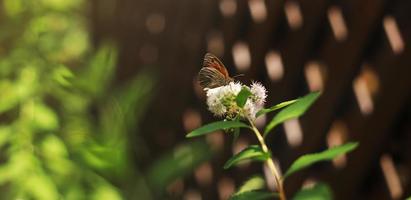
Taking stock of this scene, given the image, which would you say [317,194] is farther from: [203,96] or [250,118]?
[203,96]

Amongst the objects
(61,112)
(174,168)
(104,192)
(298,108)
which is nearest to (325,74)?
(104,192)

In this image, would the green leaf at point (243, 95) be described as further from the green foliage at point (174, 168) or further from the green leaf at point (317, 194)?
the green foliage at point (174, 168)

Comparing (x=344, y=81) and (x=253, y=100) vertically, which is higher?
(x=253, y=100)

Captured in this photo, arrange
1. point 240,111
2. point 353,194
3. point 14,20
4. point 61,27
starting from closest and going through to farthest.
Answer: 1. point 240,111
2. point 353,194
3. point 14,20
4. point 61,27

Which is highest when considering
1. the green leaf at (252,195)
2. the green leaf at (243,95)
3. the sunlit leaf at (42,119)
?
the green leaf at (243,95)

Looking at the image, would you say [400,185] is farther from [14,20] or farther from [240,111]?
[14,20]

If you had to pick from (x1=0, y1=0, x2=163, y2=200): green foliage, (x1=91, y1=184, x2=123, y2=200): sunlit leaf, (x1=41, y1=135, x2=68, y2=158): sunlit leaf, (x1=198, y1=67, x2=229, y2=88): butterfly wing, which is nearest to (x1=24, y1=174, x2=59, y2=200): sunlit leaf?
(x1=0, y1=0, x2=163, y2=200): green foliage

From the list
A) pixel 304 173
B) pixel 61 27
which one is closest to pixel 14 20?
pixel 61 27

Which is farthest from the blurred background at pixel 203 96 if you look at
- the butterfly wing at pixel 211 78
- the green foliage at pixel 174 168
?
the butterfly wing at pixel 211 78
